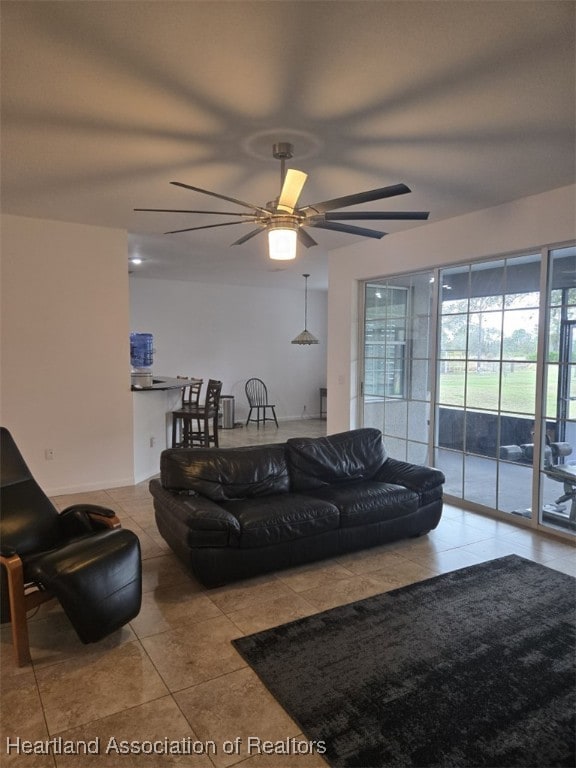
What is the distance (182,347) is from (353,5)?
7510 millimetres

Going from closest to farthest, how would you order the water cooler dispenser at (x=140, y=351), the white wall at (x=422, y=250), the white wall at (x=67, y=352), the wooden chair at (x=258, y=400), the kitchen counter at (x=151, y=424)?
the white wall at (x=422, y=250), the white wall at (x=67, y=352), the kitchen counter at (x=151, y=424), the water cooler dispenser at (x=140, y=351), the wooden chair at (x=258, y=400)

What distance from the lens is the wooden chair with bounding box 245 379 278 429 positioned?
9.66 meters

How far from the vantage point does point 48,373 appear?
4820 millimetres

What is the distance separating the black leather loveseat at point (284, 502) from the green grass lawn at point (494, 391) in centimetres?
101

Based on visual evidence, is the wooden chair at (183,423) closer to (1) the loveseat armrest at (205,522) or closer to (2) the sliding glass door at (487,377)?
(2) the sliding glass door at (487,377)

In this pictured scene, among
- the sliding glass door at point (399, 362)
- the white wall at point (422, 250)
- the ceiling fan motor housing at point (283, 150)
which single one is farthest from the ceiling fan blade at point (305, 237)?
the sliding glass door at point (399, 362)

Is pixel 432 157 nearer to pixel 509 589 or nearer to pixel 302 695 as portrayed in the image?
pixel 509 589

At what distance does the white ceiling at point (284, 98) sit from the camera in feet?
6.12

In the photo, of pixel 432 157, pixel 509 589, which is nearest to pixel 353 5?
pixel 432 157

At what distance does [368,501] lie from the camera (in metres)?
3.59

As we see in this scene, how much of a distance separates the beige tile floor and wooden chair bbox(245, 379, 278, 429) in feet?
19.4

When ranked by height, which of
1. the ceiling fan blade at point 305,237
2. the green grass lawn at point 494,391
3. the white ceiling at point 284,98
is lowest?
the green grass lawn at point 494,391

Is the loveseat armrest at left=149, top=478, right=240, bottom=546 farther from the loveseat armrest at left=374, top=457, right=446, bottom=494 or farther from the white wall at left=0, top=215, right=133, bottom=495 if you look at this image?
the white wall at left=0, top=215, right=133, bottom=495

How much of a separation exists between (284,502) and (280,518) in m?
0.21
